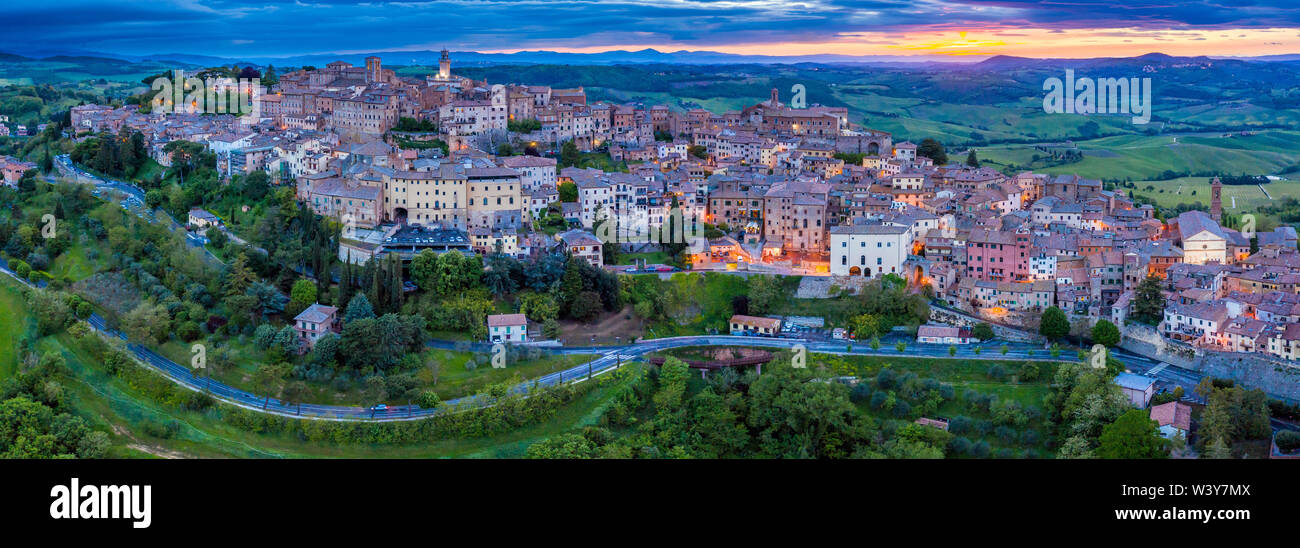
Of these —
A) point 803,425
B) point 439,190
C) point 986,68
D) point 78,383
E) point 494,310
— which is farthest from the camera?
point 986,68

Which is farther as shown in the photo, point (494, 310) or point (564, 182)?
point (564, 182)

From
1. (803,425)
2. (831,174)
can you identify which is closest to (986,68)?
(831,174)

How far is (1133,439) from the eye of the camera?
16.5 metres

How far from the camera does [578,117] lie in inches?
1388

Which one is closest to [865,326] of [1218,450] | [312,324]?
[1218,450]

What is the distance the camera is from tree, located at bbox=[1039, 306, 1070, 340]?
72.8 feet

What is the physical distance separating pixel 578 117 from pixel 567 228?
8.91 meters

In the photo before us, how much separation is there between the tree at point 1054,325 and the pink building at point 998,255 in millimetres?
1794

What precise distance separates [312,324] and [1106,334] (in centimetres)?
1585

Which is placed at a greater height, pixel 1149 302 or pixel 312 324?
pixel 1149 302

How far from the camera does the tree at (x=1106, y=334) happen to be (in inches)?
861

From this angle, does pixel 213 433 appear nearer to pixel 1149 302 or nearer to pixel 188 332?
pixel 188 332

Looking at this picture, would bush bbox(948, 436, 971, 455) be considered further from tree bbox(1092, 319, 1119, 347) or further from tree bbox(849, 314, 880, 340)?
tree bbox(1092, 319, 1119, 347)

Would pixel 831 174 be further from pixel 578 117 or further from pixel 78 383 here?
pixel 78 383
